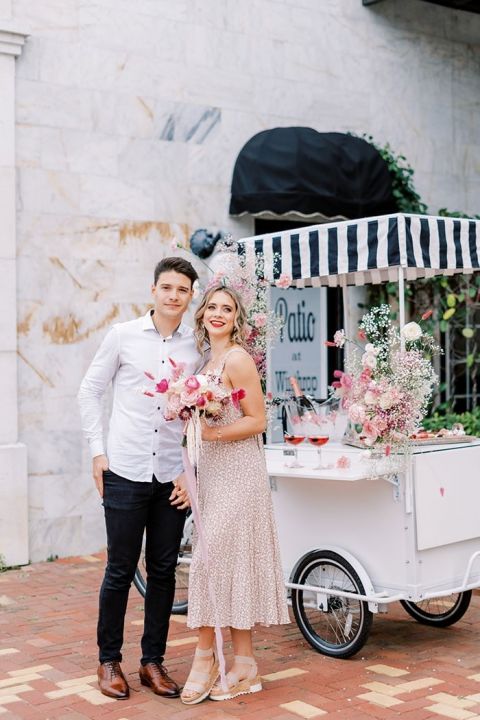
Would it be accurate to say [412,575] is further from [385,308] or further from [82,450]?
[82,450]

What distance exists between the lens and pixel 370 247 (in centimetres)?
566

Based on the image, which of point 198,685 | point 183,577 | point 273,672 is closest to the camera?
point 198,685

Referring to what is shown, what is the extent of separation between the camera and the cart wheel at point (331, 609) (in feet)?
17.1

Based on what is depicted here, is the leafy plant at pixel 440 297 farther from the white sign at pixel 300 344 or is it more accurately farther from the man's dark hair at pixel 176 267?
the man's dark hair at pixel 176 267

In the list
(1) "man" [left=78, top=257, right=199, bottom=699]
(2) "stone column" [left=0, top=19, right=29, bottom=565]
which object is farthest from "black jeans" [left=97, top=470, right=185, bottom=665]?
(2) "stone column" [left=0, top=19, right=29, bottom=565]

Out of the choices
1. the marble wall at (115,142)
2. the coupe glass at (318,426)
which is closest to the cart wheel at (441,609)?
the coupe glass at (318,426)

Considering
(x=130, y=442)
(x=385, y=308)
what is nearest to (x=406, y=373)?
(x=385, y=308)

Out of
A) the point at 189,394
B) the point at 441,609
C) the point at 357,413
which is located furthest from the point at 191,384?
the point at 441,609

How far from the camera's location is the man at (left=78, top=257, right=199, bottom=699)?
15.3 ft

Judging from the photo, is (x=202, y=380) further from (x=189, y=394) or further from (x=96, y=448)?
(x=96, y=448)

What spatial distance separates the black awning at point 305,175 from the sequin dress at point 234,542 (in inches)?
170

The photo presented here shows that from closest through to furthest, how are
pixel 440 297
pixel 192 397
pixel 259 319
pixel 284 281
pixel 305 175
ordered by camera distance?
1. pixel 192 397
2. pixel 259 319
3. pixel 284 281
4. pixel 305 175
5. pixel 440 297

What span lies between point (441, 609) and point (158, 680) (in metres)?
1.97

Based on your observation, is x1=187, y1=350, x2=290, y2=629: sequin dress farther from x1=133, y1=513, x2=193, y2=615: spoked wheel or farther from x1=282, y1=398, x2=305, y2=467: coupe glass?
x1=133, y1=513, x2=193, y2=615: spoked wheel
